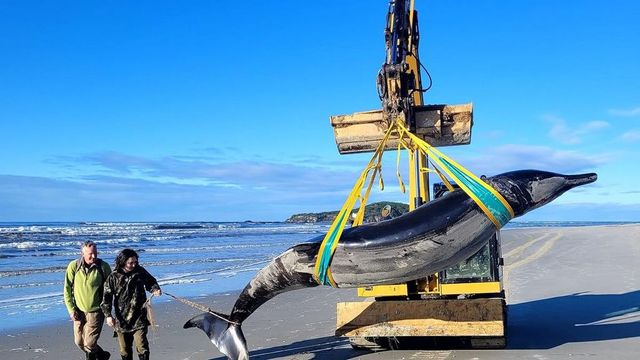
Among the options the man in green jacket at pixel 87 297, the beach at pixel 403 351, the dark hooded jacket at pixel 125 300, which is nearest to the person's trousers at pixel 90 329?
the man in green jacket at pixel 87 297

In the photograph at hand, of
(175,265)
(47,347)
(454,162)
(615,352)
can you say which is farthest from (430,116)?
(175,265)

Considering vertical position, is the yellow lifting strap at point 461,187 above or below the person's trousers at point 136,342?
above

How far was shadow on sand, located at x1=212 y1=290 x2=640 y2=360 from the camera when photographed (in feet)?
29.7

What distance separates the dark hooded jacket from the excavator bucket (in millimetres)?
3147

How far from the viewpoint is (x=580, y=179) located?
6.69 metres

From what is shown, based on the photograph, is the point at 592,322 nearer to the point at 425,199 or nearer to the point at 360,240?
the point at 425,199

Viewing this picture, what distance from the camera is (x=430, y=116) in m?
8.14

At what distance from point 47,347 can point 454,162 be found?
7222 millimetres

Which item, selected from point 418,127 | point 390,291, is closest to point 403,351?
point 390,291

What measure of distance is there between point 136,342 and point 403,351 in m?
3.65

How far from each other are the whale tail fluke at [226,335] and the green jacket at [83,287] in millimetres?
1242

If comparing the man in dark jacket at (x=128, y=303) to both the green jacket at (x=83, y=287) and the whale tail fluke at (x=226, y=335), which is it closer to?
→ the green jacket at (x=83, y=287)

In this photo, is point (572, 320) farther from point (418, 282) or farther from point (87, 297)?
point (87, 297)

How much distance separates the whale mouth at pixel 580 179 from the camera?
668cm
